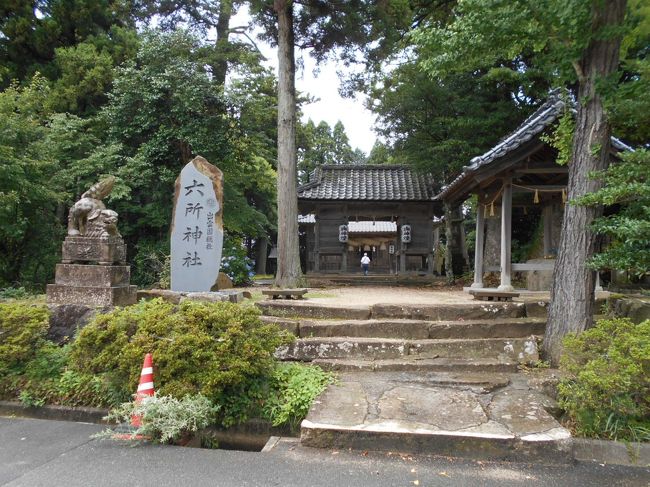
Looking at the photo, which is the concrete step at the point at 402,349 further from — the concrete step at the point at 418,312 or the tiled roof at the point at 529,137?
the tiled roof at the point at 529,137

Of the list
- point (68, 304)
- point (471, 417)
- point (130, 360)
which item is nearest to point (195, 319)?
point (130, 360)

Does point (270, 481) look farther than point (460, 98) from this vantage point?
No

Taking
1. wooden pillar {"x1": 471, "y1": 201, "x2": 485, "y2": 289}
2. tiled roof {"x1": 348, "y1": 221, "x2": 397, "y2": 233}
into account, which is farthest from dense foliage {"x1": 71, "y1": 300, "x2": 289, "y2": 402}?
tiled roof {"x1": 348, "y1": 221, "x2": 397, "y2": 233}

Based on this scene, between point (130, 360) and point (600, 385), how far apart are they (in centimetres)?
453

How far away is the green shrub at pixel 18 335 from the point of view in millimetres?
4809

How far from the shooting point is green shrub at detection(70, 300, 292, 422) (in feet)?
13.0

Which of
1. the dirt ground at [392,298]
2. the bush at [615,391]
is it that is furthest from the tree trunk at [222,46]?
the bush at [615,391]

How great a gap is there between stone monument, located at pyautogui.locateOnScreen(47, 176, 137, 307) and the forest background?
3.60 meters

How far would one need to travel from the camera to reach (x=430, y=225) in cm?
1538

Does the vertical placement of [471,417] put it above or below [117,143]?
below

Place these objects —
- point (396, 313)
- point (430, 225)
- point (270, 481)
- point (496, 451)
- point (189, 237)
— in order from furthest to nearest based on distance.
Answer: point (430, 225) < point (189, 237) < point (396, 313) < point (496, 451) < point (270, 481)

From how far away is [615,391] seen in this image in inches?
→ 137

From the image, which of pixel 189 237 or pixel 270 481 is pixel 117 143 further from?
pixel 270 481

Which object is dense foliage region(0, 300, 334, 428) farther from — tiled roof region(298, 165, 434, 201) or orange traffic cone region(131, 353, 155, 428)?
tiled roof region(298, 165, 434, 201)
